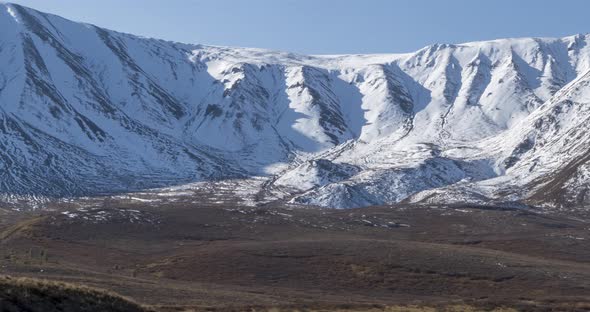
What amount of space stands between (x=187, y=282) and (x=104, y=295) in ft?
165

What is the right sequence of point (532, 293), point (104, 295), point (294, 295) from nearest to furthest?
1. point (104, 295)
2. point (294, 295)
3. point (532, 293)

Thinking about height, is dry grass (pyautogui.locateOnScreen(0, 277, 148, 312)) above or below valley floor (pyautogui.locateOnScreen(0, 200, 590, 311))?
above

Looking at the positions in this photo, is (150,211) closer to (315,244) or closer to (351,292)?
(315,244)

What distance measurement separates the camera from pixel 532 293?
3226 inches

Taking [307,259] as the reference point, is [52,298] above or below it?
above

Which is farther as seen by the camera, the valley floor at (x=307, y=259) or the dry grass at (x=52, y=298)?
the valley floor at (x=307, y=259)

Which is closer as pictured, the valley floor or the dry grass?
the dry grass

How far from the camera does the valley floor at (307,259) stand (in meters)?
68.7

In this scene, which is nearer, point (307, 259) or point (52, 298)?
point (52, 298)

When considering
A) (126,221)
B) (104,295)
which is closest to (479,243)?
(126,221)

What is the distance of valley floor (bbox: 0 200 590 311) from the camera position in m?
68.7

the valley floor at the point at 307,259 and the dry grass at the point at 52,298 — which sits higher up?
the dry grass at the point at 52,298

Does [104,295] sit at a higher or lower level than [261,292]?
higher

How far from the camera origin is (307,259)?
3848 inches
